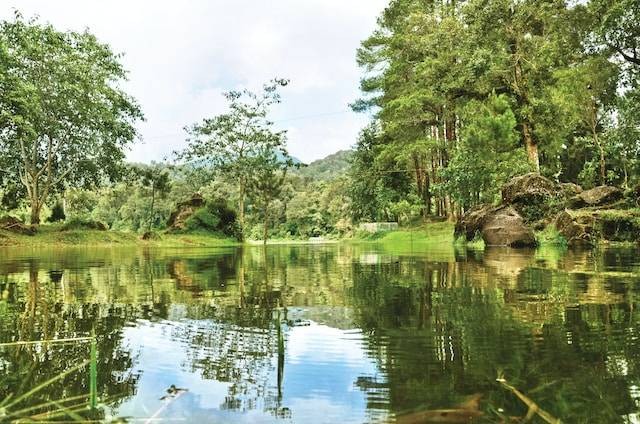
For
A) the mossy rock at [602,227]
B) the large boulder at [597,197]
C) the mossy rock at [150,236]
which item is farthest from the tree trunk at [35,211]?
the large boulder at [597,197]

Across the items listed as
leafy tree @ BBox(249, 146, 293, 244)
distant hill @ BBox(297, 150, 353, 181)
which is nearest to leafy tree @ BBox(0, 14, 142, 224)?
leafy tree @ BBox(249, 146, 293, 244)

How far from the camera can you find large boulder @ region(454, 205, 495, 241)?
22.2 metres

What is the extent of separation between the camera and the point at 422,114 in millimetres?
34781


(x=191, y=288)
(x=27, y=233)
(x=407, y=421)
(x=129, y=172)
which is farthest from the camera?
(x=129, y=172)

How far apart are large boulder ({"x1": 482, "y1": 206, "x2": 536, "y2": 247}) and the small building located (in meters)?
22.4

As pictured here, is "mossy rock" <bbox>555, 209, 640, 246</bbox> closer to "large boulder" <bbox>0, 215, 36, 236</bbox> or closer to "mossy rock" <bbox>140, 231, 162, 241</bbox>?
"mossy rock" <bbox>140, 231, 162, 241</bbox>

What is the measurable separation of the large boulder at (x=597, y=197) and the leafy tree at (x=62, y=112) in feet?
78.9

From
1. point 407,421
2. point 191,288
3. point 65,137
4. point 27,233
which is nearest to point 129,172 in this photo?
point 65,137

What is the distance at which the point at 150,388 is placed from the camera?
3.31 meters

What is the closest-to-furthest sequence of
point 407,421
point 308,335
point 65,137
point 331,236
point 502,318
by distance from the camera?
point 407,421
point 308,335
point 502,318
point 65,137
point 331,236

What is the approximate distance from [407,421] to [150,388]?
154 cm

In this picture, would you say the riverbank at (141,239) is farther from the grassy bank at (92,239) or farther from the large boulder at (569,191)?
the large boulder at (569,191)

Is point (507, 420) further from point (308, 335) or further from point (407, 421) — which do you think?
point (308, 335)

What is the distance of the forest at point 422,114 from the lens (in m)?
25.0
